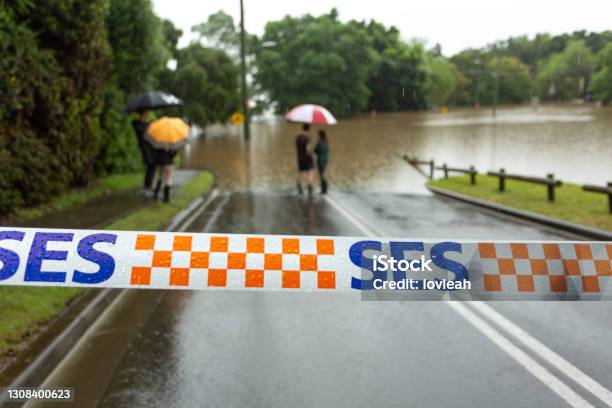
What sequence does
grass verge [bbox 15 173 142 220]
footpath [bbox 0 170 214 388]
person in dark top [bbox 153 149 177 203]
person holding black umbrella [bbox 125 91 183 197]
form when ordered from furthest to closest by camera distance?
person holding black umbrella [bbox 125 91 183 197]
person in dark top [bbox 153 149 177 203]
grass verge [bbox 15 173 142 220]
footpath [bbox 0 170 214 388]

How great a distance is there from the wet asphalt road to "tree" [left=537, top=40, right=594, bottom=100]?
9175 cm

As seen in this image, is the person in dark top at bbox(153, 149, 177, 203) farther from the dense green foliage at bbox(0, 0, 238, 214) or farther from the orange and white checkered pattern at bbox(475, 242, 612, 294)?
the orange and white checkered pattern at bbox(475, 242, 612, 294)

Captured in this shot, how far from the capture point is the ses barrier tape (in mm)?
4020

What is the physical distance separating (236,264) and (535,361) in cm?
273

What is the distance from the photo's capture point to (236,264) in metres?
4.09

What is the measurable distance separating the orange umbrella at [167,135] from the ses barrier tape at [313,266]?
958 cm

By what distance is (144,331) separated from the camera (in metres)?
6.21

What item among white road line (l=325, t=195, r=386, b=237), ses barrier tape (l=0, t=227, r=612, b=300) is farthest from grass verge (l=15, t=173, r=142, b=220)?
ses barrier tape (l=0, t=227, r=612, b=300)

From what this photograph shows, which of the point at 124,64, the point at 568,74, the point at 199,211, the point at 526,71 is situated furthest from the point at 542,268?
the point at 526,71

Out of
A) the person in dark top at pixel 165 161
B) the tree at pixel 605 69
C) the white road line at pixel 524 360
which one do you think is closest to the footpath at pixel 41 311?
the person in dark top at pixel 165 161

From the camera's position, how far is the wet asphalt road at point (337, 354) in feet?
15.0

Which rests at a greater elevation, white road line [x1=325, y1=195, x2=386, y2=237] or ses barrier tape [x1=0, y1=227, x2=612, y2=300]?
ses barrier tape [x1=0, y1=227, x2=612, y2=300]

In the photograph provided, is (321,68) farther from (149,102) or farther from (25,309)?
(25,309)

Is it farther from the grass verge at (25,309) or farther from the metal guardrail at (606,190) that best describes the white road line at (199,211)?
the metal guardrail at (606,190)
